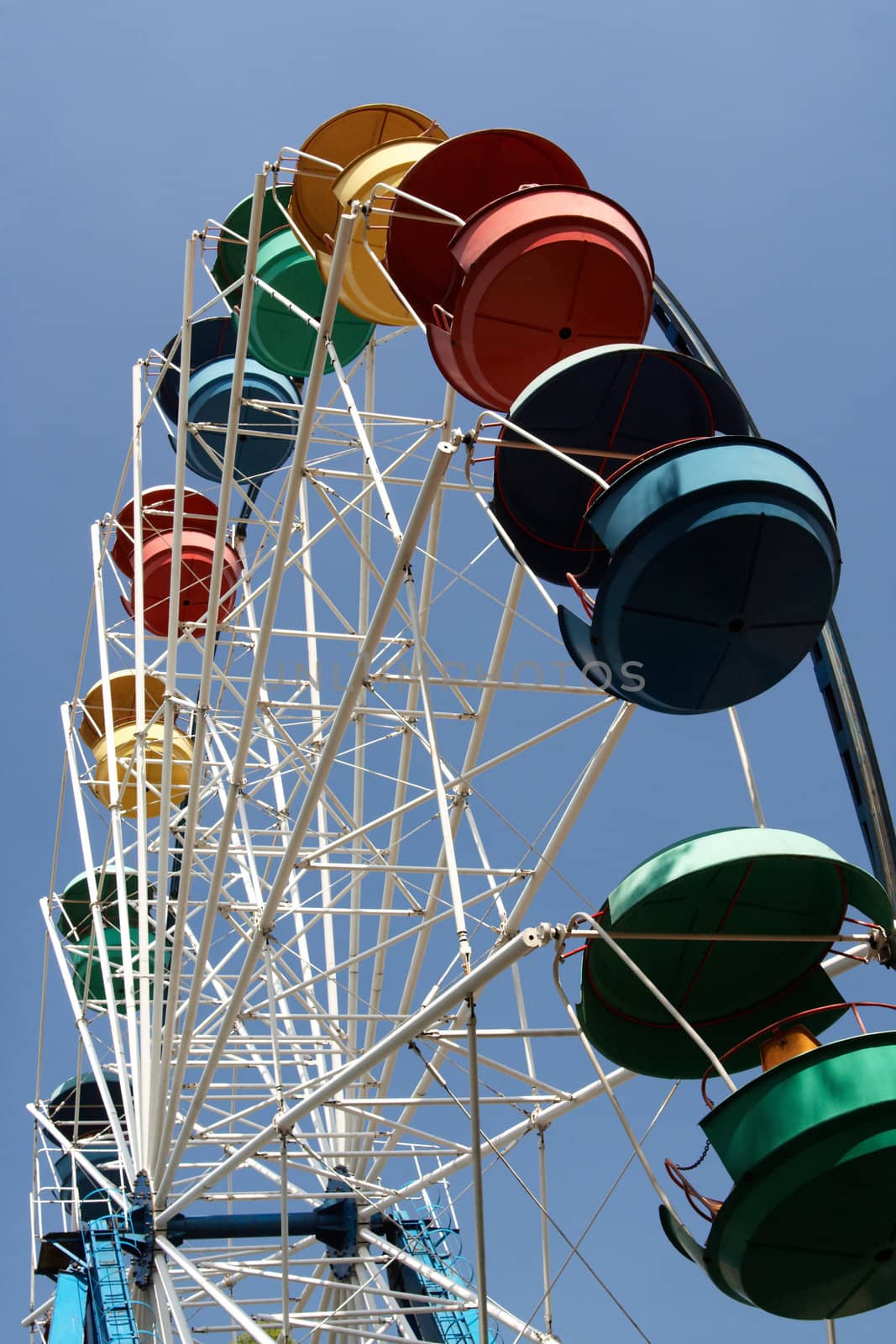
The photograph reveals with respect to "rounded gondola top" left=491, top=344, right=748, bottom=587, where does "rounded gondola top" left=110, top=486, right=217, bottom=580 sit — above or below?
above

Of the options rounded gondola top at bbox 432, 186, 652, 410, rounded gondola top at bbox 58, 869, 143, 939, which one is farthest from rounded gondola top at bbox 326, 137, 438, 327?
rounded gondola top at bbox 58, 869, 143, 939

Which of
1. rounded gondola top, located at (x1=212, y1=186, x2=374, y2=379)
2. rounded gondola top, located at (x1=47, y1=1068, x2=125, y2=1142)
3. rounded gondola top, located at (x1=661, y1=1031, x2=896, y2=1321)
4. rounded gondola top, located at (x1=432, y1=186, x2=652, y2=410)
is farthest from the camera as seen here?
rounded gondola top, located at (x1=47, y1=1068, x2=125, y2=1142)

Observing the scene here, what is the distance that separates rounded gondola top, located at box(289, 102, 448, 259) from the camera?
15.9 metres

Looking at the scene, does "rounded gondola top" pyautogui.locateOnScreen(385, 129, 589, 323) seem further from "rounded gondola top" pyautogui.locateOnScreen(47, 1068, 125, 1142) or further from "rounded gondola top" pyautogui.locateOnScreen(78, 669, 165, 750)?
"rounded gondola top" pyautogui.locateOnScreen(47, 1068, 125, 1142)

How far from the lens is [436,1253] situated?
59.1 feet

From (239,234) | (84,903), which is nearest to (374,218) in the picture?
(239,234)

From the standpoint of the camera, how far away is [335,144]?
16109 mm

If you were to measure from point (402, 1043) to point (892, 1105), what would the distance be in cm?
360

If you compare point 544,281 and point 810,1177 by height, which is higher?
point 544,281

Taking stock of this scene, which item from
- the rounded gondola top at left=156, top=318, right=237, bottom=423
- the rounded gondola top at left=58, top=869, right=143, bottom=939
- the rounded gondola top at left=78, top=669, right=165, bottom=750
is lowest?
the rounded gondola top at left=58, top=869, right=143, bottom=939

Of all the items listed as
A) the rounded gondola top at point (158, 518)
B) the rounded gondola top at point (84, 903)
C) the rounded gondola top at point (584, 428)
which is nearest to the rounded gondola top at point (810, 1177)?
the rounded gondola top at point (584, 428)

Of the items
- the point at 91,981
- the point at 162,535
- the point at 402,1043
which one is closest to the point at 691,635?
the point at 402,1043

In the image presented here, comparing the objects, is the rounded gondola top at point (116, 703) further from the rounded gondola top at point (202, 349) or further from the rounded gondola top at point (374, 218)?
the rounded gondola top at point (374, 218)

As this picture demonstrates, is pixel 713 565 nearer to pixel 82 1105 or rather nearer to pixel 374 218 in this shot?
pixel 374 218
